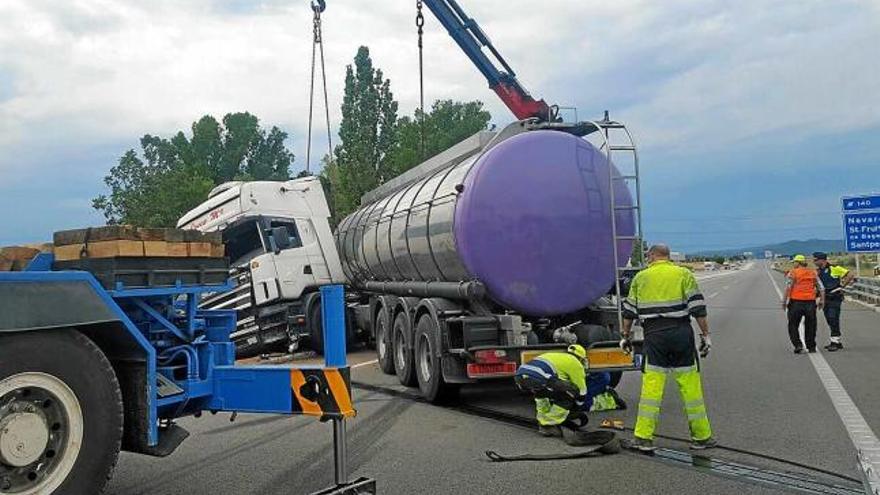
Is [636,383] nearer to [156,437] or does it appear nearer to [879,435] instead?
[879,435]

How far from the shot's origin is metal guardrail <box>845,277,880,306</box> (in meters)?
24.0

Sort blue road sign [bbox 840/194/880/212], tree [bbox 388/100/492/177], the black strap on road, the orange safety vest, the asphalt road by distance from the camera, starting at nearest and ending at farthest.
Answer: the asphalt road
the black strap on road
the orange safety vest
blue road sign [bbox 840/194/880/212]
tree [bbox 388/100/492/177]

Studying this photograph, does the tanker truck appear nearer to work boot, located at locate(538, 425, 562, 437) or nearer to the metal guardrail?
work boot, located at locate(538, 425, 562, 437)

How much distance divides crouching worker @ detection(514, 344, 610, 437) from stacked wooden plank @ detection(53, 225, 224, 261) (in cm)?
333

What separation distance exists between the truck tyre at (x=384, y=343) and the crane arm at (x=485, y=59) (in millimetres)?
5500

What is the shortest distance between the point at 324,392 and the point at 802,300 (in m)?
11.2

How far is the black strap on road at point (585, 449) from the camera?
620cm

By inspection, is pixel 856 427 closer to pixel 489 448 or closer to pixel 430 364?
pixel 489 448

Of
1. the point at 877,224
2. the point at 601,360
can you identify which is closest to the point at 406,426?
the point at 601,360

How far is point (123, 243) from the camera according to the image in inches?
181

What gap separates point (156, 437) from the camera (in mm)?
4566

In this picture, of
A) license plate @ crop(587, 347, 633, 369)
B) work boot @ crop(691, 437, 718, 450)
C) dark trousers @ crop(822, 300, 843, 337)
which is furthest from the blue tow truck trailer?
dark trousers @ crop(822, 300, 843, 337)

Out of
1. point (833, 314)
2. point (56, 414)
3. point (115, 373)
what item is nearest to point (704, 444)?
point (115, 373)

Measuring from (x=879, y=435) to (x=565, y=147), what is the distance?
4.05 metres
